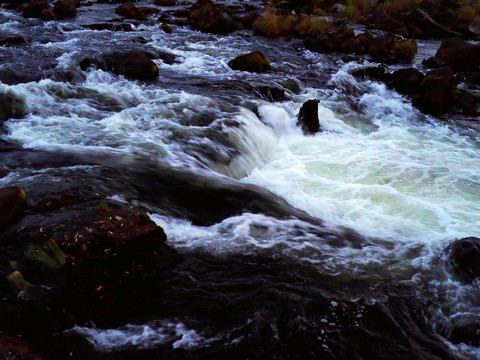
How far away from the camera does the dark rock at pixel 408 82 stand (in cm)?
1066

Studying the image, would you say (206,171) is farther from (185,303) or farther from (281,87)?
(281,87)

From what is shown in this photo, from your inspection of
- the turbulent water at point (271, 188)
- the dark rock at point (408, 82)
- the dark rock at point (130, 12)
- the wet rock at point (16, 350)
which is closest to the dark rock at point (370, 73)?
the turbulent water at point (271, 188)

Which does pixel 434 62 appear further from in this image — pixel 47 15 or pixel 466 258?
pixel 47 15

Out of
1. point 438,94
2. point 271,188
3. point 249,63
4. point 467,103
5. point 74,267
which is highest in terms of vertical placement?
point 74,267

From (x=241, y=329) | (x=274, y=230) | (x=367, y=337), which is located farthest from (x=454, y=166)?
(x=241, y=329)

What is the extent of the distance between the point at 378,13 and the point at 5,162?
1903 cm

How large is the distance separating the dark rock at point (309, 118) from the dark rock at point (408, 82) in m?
3.42

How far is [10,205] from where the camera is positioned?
3.72m

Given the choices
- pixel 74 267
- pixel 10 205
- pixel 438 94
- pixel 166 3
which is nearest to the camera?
pixel 74 267

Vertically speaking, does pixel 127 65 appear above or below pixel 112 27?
above

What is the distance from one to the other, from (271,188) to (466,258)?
2.73 metres

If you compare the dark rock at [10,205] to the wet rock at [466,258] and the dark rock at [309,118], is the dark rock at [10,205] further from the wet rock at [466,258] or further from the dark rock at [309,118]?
the dark rock at [309,118]

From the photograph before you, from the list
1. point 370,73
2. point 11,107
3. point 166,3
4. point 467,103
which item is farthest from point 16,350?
point 166,3

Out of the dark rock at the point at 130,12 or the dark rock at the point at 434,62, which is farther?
the dark rock at the point at 130,12
